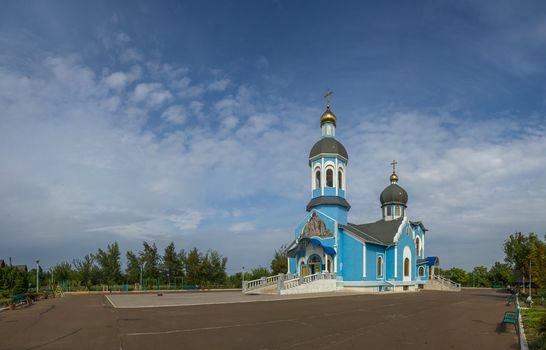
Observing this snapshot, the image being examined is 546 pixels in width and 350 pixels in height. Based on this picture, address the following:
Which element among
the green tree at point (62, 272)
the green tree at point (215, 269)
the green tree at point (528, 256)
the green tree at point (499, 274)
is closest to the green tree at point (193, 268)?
the green tree at point (215, 269)

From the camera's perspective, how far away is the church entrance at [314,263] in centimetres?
3356

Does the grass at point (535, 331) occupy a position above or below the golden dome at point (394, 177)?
below

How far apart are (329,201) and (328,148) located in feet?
14.9

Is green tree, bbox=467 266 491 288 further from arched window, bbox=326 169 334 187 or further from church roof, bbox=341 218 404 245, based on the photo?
arched window, bbox=326 169 334 187

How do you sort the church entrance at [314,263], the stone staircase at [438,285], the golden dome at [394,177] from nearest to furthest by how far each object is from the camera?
the church entrance at [314,263] → the stone staircase at [438,285] → the golden dome at [394,177]

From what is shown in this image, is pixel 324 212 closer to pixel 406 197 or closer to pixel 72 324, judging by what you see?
pixel 406 197

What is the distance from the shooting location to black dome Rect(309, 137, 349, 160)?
35281 mm

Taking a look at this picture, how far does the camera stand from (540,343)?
28.7 feet

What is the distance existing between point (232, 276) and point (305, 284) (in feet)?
55.1

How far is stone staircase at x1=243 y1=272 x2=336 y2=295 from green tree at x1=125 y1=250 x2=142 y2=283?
12254 millimetres

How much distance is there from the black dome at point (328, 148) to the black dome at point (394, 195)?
10.8m

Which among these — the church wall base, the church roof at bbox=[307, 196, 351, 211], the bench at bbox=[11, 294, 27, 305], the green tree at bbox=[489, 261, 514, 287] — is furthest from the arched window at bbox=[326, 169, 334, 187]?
the green tree at bbox=[489, 261, 514, 287]

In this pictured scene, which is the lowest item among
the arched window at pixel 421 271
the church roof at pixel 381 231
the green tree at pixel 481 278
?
the green tree at pixel 481 278

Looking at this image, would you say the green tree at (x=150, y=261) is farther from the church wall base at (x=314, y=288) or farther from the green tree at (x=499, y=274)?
the green tree at (x=499, y=274)
